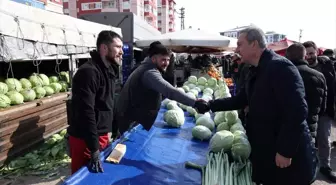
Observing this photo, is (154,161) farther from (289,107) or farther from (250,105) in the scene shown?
(289,107)

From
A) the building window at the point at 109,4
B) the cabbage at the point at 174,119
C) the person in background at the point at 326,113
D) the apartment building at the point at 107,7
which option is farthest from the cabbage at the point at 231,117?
the building window at the point at 109,4

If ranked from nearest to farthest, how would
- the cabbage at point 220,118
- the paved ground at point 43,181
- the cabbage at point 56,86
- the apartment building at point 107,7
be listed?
1. the cabbage at point 220,118
2. the paved ground at point 43,181
3. the cabbage at point 56,86
4. the apartment building at point 107,7

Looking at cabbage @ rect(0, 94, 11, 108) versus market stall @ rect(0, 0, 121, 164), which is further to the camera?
cabbage @ rect(0, 94, 11, 108)

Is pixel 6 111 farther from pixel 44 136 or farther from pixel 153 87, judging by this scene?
pixel 153 87

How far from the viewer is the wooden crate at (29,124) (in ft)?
13.5

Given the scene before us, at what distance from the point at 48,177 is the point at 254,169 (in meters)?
3.56

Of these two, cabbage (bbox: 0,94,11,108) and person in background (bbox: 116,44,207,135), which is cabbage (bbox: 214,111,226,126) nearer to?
person in background (bbox: 116,44,207,135)

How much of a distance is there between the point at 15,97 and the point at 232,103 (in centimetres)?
389

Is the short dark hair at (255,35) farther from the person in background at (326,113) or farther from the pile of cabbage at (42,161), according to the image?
the pile of cabbage at (42,161)

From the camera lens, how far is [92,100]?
227cm

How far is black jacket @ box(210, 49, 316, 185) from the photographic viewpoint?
1.76m

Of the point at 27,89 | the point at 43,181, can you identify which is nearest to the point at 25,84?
the point at 27,89

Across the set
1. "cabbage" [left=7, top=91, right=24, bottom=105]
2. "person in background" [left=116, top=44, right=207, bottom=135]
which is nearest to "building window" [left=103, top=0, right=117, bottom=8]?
"cabbage" [left=7, top=91, right=24, bottom=105]

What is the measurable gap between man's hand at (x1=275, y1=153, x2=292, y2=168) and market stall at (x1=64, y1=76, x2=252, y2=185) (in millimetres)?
281
